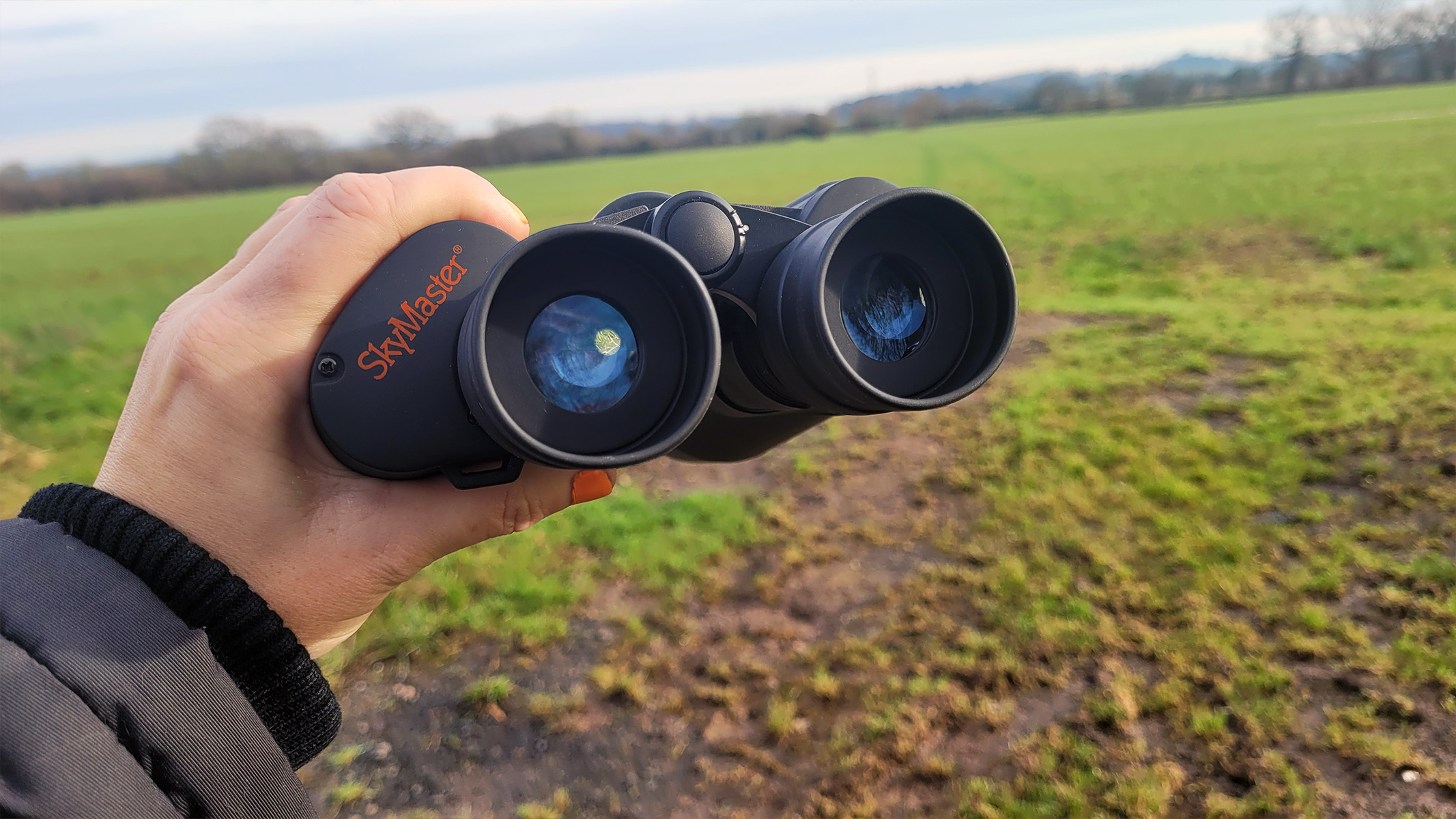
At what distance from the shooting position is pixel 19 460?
6867 mm

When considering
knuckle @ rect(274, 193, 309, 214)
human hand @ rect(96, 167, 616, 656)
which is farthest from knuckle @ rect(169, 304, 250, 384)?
knuckle @ rect(274, 193, 309, 214)

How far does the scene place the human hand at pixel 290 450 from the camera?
1.41m

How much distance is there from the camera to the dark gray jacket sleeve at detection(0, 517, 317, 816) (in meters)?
1.02

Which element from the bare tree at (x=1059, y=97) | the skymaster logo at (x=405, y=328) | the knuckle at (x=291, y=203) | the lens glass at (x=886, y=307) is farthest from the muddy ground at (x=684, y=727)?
the bare tree at (x=1059, y=97)

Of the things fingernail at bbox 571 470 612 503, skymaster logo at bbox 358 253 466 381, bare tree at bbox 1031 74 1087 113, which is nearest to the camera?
skymaster logo at bbox 358 253 466 381

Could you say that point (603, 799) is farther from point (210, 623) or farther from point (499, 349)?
point (499, 349)

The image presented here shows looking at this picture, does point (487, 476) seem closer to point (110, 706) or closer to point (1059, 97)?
point (110, 706)

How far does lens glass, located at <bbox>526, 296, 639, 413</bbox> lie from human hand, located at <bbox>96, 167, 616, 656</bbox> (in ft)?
0.90

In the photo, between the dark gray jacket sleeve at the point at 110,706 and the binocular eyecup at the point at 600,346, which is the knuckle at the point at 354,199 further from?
the dark gray jacket sleeve at the point at 110,706

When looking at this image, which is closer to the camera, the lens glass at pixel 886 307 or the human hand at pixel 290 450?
the human hand at pixel 290 450

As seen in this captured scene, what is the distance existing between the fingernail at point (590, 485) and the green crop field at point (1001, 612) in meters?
1.74

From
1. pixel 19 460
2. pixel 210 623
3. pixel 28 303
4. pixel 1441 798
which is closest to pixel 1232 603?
pixel 1441 798

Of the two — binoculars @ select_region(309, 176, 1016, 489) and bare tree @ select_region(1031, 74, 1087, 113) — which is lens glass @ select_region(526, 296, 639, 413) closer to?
binoculars @ select_region(309, 176, 1016, 489)

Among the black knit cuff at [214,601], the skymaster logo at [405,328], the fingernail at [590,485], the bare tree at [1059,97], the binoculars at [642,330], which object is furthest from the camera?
the bare tree at [1059,97]
